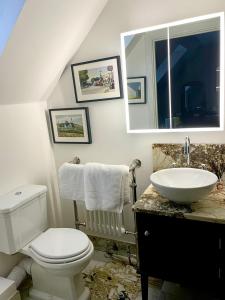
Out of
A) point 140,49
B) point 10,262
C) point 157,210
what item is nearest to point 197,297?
point 157,210

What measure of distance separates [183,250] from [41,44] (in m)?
1.60

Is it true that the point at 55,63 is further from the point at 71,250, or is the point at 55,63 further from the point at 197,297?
the point at 197,297

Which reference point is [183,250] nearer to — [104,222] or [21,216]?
[104,222]

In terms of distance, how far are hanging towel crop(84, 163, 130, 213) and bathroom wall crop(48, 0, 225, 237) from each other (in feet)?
0.77

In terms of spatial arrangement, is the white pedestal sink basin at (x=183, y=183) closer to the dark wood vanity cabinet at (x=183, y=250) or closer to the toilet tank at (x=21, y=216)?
the dark wood vanity cabinet at (x=183, y=250)

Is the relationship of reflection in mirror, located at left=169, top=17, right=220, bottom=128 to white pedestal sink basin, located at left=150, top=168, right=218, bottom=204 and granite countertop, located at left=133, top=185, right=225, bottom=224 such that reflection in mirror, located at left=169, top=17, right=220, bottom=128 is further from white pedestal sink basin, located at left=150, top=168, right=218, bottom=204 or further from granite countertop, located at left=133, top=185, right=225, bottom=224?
granite countertop, located at left=133, top=185, right=225, bottom=224

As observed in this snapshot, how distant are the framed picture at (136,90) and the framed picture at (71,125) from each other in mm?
403

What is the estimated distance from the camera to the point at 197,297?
167 centimetres

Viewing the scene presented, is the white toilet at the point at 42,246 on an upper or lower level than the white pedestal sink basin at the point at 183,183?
lower

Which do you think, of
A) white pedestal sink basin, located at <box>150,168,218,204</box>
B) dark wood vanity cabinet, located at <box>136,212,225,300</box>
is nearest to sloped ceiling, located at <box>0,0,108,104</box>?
white pedestal sink basin, located at <box>150,168,218,204</box>

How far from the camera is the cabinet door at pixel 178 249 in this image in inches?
51.9

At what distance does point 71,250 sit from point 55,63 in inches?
54.7

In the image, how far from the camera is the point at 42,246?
5.41 feet

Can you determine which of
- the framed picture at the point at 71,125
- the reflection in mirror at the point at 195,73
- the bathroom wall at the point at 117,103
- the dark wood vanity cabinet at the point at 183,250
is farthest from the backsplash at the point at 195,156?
the framed picture at the point at 71,125
